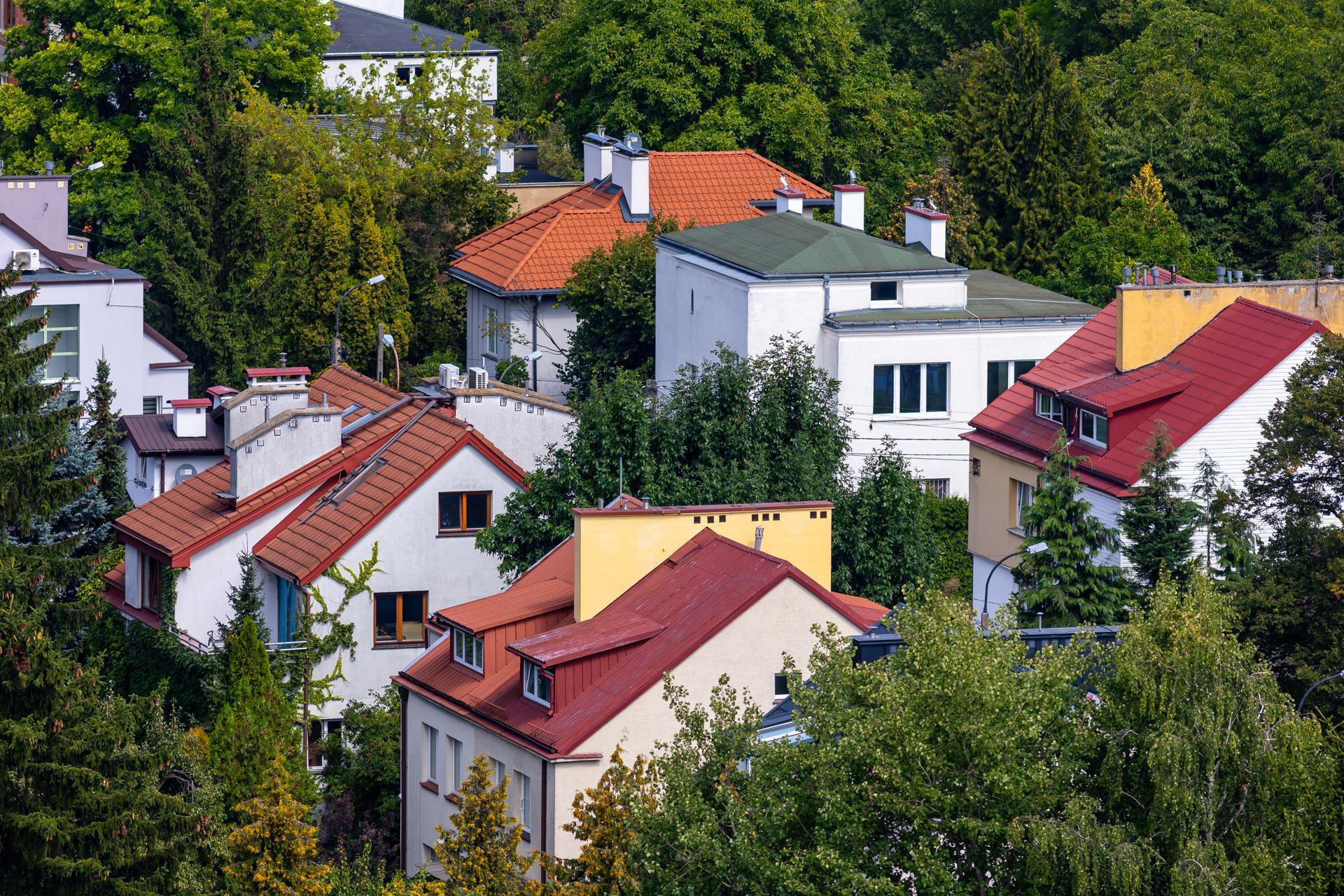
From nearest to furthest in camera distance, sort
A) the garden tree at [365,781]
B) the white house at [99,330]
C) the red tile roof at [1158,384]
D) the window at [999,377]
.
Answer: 1. the garden tree at [365,781]
2. the red tile roof at [1158,384]
3. the window at [999,377]
4. the white house at [99,330]

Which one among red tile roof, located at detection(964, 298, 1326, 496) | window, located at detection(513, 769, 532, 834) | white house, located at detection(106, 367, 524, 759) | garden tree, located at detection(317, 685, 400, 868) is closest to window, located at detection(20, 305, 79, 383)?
white house, located at detection(106, 367, 524, 759)

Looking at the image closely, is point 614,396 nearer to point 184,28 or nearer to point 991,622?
point 991,622

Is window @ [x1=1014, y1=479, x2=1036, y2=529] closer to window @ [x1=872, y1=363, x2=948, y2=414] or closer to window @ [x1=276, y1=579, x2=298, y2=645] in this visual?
window @ [x1=872, y1=363, x2=948, y2=414]

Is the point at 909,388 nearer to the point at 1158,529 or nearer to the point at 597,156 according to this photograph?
the point at 1158,529

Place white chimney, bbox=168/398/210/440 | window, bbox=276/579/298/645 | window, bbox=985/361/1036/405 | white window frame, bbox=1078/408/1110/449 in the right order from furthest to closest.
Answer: window, bbox=985/361/1036/405, white chimney, bbox=168/398/210/440, white window frame, bbox=1078/408/1110/449, window, bbox=276/579/298/645

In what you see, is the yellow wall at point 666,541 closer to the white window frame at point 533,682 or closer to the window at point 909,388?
the white window frame at point 533,682

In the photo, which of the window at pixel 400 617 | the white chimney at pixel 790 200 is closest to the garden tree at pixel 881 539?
the window at pixel 400 617

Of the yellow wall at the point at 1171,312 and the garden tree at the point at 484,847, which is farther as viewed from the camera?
the yellow wall at the point at 1171,312

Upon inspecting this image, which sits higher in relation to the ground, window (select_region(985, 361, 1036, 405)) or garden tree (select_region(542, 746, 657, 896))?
window (select_region(985, 361, 1036, 405))
